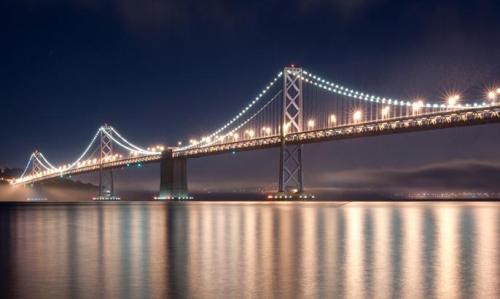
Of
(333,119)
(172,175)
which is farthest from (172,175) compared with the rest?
(333,119)

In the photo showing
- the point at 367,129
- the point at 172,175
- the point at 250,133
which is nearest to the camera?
the point at 367,129

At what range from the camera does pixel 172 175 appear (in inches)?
2712

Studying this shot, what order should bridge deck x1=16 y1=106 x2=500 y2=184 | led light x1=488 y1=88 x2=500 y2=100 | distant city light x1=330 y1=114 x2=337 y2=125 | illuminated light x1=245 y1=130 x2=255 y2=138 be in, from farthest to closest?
illuminated light x1=245 y1=130 x2=255 y2=138
distant city light x1=330 y1=114 x2=337 y2=125
bridge deck x1=16 y1=106 x2=500 y2=184
led light x1=488 y1=88 x2=500 y2=100

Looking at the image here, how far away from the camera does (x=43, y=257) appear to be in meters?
14.6

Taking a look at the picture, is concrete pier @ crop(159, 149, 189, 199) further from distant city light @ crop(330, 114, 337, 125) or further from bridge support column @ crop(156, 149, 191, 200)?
distant city light @ crop(330, 114, 337, 125)

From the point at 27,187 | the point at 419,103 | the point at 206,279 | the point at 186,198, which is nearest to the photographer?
the point at 206,279

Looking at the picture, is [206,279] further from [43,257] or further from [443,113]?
[443,113]

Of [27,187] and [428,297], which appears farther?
[27,187]

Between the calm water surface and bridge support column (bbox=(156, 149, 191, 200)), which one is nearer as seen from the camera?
the calm water surface

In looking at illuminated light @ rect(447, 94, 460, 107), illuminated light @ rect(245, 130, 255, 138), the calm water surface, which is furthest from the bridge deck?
the calm water surface

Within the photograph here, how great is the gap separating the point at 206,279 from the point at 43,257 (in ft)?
17.2

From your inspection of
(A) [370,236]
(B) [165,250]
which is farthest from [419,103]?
(B) [165,250]

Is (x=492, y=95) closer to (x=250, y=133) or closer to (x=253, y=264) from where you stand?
(x=250, y=133)

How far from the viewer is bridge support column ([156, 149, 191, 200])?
68.5m
